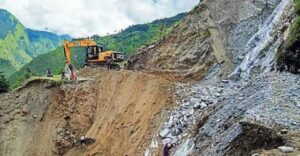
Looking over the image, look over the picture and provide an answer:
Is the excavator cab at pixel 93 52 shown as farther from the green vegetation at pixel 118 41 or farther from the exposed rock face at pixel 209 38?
the green vegetation at pixel 118 41

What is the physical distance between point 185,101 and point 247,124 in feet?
33.1

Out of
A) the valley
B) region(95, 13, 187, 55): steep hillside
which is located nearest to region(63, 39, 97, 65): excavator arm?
the valley

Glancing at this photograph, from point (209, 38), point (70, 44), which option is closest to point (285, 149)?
point (209, 38)

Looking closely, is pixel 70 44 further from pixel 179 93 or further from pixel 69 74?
pixel 179 93

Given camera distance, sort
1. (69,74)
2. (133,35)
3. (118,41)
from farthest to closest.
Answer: (118,41) → (133,35) → (69,74)

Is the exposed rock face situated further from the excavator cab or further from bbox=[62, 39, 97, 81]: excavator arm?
bbox=[62, 39, 97, 81]: excavator arm

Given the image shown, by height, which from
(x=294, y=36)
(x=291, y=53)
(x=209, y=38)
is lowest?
(x=291, y=53)

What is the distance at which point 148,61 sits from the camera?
32750 millimetres

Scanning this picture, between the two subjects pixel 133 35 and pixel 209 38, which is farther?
pixel 133 35

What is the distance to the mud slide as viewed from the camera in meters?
24.0

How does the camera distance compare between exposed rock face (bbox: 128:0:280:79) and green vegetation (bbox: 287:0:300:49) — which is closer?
green vegetation (bbox: 287:0:300:49)

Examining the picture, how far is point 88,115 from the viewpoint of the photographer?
26.7 meters

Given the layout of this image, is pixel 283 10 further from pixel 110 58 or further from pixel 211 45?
pixel 110 58

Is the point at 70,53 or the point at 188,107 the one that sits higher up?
the point at 70,53
